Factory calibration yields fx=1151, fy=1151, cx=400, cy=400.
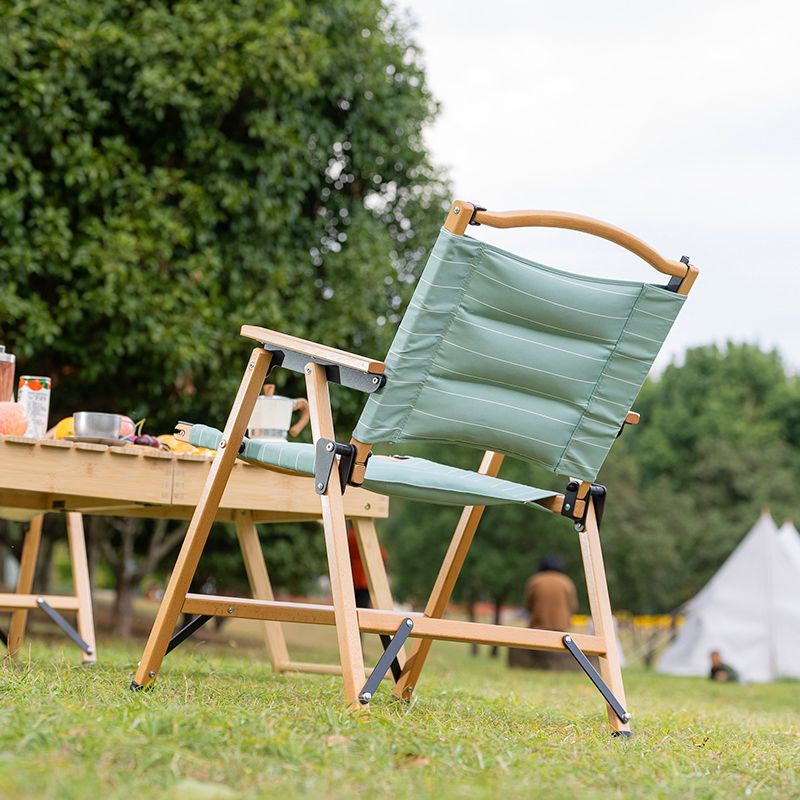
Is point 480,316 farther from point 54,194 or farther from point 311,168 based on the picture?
point 311,168

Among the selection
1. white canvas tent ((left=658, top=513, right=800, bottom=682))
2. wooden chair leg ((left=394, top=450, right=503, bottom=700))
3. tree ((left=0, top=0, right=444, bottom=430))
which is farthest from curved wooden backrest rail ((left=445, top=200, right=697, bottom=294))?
white canvas tent ((left=658, top=513, right=800, bottom=682))

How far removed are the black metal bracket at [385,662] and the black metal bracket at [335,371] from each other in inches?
19.8

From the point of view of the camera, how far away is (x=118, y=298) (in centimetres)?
789

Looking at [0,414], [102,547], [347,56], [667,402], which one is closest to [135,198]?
[347,56]

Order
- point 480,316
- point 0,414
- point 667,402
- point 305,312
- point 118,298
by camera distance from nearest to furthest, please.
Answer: point 480,316 < point 0,414 < point 118,298 < point 305,312 < point 667,402

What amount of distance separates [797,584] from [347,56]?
421 inches

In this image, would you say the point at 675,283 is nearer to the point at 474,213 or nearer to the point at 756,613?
the point at 474,213

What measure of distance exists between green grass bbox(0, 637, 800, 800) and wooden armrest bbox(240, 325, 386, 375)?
0.69 meters

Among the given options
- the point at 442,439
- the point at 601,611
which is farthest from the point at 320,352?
the point at 601,611

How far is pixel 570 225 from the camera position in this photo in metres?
2.48

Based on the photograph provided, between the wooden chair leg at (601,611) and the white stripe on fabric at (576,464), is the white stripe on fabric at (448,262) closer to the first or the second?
the white stripe on fabric at (576,464)

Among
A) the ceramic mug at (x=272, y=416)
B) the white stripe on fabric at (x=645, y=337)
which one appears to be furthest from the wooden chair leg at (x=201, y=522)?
the ceramic mug at (x=272, y=416)

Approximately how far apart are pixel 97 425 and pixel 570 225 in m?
1.61

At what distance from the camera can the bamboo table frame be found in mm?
3219
